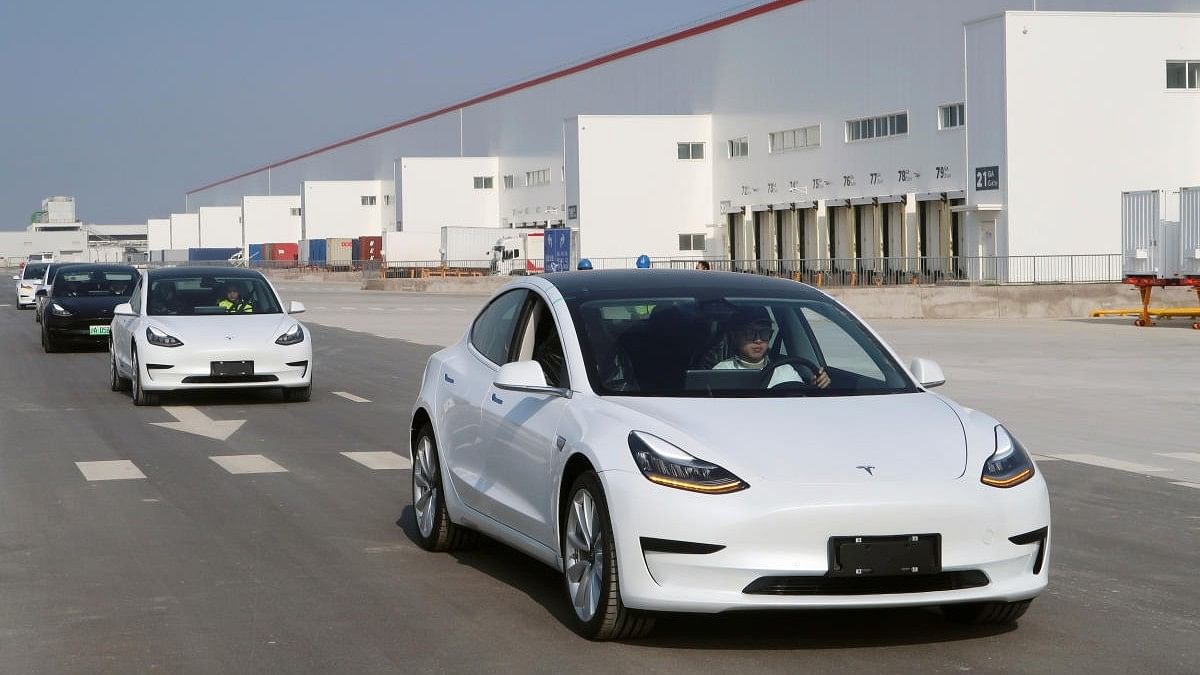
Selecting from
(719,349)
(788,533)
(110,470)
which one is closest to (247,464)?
(110,470)

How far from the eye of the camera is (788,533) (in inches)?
237

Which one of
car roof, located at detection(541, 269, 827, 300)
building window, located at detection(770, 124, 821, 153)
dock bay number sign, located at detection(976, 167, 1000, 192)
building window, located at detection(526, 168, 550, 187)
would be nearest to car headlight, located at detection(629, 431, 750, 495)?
car roof, located at detection(541, 269, 827, 300)

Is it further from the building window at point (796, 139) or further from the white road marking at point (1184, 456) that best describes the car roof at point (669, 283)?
the building window at point (796, 139)

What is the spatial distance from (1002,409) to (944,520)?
463 inches

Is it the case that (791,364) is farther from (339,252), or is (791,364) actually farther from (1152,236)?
(339,252)

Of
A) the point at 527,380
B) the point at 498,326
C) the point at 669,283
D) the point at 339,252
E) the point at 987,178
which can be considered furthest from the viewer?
the point at 339,252

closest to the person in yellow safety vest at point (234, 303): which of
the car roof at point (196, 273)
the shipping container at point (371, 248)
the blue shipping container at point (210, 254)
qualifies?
the car roof at point (196, 273)

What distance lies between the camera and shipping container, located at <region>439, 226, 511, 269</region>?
8519cm

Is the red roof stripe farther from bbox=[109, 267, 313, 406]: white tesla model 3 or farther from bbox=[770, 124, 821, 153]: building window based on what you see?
bbox=[109, 267, 313, 406]: white tesla model 3

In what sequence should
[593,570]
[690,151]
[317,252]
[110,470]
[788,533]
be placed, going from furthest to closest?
1. [317,252]
2. [690,151]
3. [110,470]
4. [593,570]
5. [788,533]

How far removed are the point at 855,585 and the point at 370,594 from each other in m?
2.57

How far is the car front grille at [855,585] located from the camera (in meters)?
6.10

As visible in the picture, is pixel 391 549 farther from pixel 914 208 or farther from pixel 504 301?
pixel 914 208

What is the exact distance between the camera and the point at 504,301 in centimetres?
861
